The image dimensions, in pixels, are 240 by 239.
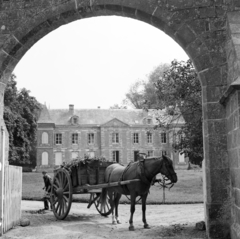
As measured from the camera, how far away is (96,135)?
5150 centimetres

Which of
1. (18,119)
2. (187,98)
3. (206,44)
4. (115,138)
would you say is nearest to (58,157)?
(115,138)

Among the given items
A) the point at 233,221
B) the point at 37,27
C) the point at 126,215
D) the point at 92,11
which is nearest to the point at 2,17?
the point at 37,27

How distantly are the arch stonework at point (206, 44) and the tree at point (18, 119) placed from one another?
75.4 feet

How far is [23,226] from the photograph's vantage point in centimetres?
835

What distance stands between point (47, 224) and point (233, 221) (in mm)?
5042

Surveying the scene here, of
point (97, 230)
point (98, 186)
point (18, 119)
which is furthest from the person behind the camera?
point (18, 119)

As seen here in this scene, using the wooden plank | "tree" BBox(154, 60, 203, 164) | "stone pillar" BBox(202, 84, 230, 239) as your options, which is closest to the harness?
the wooden plank

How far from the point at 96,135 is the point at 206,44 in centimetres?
4578

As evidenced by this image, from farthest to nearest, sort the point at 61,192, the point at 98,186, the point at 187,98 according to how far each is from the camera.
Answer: the point at 187,98 < the point at 61,192 < the point at 98,186

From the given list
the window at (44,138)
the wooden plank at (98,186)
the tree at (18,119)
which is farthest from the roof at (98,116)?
the wooden plank at (98,186)

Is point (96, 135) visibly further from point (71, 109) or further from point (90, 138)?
point (71, 109)

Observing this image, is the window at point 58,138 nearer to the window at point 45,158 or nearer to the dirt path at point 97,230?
the window at point 45,158

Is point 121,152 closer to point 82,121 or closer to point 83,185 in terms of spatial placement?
point 82,121

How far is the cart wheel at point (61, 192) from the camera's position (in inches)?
380
